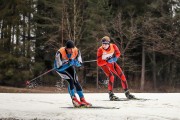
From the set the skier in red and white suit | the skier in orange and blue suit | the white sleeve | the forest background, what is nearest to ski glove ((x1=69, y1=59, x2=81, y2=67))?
the skier in orange and blue suit

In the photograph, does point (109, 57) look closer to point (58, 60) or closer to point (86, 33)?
point (58, 60)

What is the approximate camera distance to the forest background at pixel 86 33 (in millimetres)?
41219

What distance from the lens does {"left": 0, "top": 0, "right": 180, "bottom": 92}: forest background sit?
135 ft

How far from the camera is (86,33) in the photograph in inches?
1684

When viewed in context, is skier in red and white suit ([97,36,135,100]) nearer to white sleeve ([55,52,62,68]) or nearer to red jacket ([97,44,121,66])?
red jacket ([97,44,121,66])

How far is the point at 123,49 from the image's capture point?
4125 centimetres

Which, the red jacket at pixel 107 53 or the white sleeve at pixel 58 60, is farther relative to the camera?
the red jacket at pixel 107 53

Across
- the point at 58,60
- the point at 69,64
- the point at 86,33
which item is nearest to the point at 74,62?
the point at 69,64

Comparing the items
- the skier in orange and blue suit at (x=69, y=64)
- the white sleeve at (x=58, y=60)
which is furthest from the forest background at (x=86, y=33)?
the white sleeve at (x=58, y=60)

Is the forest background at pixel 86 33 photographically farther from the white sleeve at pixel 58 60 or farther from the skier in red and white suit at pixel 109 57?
the white sleeve at pixel 58 60

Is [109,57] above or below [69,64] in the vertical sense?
below

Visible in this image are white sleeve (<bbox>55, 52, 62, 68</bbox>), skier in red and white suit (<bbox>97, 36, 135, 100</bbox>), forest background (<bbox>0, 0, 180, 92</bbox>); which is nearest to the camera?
white sleeve (<bbox>55, 52, 62, 68</bbox>)

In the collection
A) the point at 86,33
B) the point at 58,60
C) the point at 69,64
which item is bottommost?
the point at 86,33

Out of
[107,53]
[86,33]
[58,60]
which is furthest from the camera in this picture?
[86,33]
